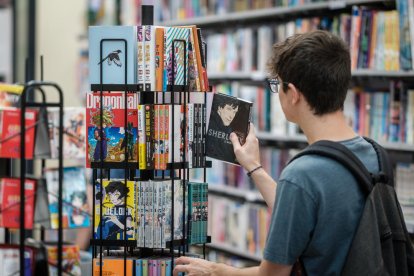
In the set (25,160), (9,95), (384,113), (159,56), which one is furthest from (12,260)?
(384,113)

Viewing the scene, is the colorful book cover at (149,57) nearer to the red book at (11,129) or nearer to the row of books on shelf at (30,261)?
the red book at (11,129)

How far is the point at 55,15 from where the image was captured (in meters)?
6.84

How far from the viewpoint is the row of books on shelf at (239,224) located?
15.1 ft

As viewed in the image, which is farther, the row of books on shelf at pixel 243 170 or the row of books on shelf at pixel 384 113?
the row of books on shelf at pixel 243 170

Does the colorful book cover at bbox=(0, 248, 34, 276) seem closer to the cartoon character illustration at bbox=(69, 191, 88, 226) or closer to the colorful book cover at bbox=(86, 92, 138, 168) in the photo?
the cartoon character illustration at bbox=(69, 191, 88, 226)

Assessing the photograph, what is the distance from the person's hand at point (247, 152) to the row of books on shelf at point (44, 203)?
86 centimetres

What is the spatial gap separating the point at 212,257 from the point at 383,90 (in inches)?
70.5

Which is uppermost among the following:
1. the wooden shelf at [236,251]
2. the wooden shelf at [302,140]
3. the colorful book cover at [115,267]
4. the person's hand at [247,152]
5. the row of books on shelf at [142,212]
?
the person's hand at [247,152]

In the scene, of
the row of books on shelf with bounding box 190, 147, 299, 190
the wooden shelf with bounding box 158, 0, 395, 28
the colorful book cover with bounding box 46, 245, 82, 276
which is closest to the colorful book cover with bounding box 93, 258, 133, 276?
the colorful book cover with bounding box 46, 245, 82, 276

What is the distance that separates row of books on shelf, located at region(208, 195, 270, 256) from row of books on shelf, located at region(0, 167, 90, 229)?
6.32ft

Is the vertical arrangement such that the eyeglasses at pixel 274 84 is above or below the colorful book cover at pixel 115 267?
above

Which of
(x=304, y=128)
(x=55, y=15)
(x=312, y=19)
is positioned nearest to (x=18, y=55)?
(x=55, y=15)

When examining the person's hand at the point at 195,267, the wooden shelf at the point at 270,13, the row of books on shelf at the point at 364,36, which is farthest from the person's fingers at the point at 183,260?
the wooden shelf at the point at 270,13

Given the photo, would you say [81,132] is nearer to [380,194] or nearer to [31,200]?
[31,200]
